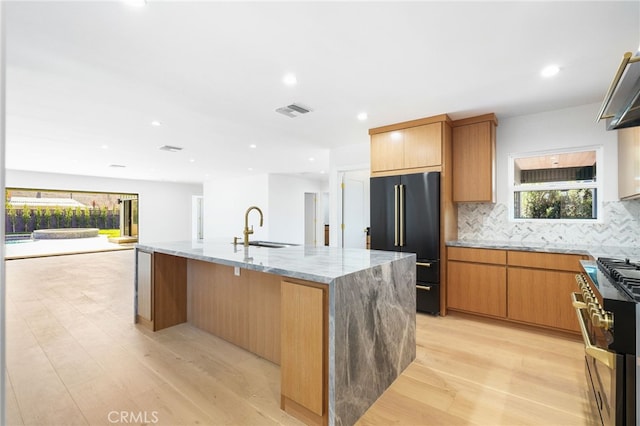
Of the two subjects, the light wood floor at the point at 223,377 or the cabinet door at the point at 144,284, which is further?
the cabinet door at the point at 144,284

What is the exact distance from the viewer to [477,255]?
3447 millimetres

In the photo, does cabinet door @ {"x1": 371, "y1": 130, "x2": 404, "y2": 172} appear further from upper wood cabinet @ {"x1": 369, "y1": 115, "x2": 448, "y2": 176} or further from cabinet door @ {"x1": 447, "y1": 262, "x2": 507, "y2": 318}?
cabinet door @ {"x1": 447, "y1": 262, "x2": 507, "y2": 318}

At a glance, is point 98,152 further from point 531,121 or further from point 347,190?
point 531,121

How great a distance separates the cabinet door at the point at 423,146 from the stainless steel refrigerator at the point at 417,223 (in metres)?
0.21

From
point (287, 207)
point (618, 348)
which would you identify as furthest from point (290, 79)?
point (287, 207)

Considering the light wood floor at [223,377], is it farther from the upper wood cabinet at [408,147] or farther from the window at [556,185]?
the upper wood cabinet at [408,147]

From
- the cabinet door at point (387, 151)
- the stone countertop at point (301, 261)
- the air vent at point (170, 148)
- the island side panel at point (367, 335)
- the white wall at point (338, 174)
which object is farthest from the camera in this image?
the air vent at point (170, 148)

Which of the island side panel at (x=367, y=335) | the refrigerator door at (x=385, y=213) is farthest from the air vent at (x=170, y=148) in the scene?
the island side panel at (x=367, y=335)

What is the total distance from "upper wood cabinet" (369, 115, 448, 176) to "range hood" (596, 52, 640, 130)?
195 centimetres

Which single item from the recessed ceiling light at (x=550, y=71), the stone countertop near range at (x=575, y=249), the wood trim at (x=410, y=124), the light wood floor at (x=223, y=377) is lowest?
the light wood floor at (x=223, y=377)

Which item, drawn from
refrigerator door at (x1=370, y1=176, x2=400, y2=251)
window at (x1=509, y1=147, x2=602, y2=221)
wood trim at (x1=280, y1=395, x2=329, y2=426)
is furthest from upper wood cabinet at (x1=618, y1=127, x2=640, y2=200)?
wood trim at (x1=280, y1=395, x2=329, y2=426)

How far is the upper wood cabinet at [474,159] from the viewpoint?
367 cm

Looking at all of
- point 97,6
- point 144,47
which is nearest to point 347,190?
point 144,47

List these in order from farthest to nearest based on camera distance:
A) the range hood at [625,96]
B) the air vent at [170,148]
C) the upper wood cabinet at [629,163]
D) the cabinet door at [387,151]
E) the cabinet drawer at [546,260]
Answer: the air vent at [170,148], the cabinet door at [387,151], the cabinet drawer at [546,260], the upper wood cabinet at [629,163], the range hood at [625,96]
